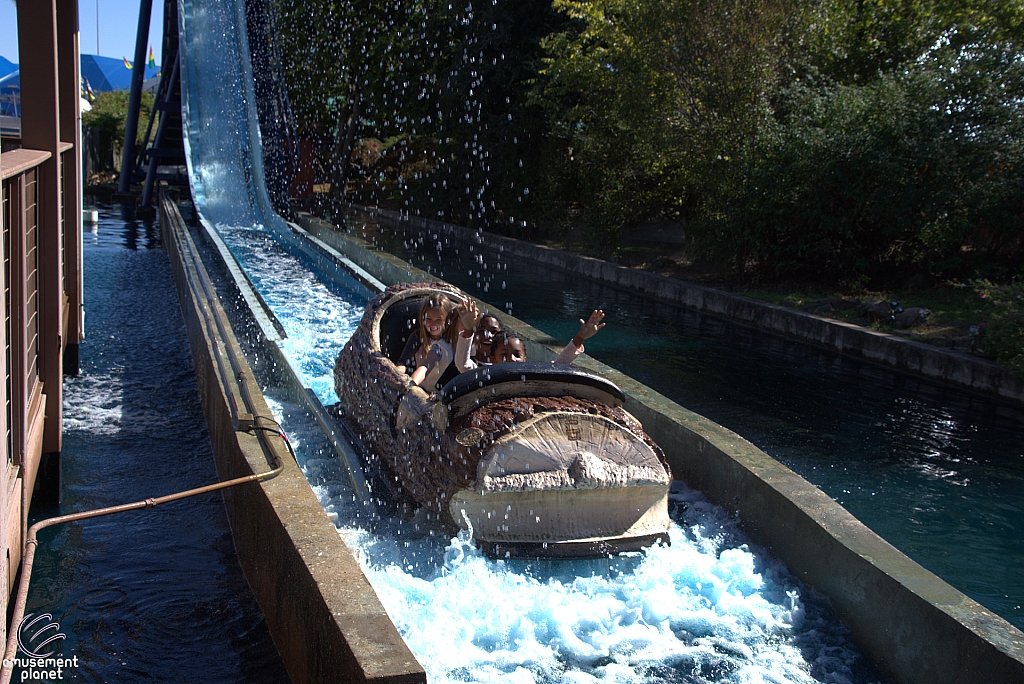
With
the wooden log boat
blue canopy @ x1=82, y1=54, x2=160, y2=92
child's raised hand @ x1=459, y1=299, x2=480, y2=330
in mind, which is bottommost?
the wooden log boat

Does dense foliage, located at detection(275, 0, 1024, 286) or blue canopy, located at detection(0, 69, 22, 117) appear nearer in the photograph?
blue canopy, located at detection(0, 69, 22, 117)

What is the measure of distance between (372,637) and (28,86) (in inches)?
149

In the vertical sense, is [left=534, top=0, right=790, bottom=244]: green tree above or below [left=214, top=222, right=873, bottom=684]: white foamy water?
above

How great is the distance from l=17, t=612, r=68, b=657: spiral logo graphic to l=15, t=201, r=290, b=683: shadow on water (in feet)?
0.14

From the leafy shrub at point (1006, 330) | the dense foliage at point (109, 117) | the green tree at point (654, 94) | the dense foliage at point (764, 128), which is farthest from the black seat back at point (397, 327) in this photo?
the dense foliage at point (109, 117)

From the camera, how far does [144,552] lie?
4.65 metres

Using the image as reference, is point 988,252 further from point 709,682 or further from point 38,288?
point 38,288

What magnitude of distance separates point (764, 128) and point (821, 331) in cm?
428

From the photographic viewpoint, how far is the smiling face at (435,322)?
546 centimetres

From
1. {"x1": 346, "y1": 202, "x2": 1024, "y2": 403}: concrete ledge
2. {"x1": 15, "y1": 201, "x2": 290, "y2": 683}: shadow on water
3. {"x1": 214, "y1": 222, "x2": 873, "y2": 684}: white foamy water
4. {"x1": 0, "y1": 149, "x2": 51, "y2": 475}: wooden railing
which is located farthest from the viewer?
{"x1": 346, "y1": 202, "x2": 1024, "y2": 403}: concrete ledge

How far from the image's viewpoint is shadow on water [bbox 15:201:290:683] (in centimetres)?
367

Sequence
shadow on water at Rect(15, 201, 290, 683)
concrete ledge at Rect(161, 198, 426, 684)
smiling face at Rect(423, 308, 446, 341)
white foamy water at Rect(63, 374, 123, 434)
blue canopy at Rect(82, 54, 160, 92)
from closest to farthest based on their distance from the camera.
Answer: concrete ledge at Rect(161, 198, 426, 684)
shadow on water at Rect(15, 201, 290, 683)
smiling face at Rect(423, 308, 446, 341)
white foamy water at Rect(63, 374, 123, 434)
blue canopy at Rect(82, 54, 160, 92)

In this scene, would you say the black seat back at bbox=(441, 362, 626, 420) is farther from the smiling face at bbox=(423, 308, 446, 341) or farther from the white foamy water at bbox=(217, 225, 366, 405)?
the white foamy water at bbox=(217, 225, 366, 405)

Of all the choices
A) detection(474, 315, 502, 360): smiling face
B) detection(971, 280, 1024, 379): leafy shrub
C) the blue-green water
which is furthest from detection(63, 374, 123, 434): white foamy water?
detection(971, 280, 1024, 379): leafy shrub
